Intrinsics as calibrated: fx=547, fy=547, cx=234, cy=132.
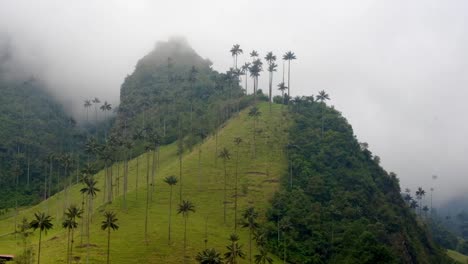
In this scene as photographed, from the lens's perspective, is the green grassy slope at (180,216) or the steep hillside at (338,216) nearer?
the green grassy slope at (180,216)

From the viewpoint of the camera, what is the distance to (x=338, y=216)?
16550 cm

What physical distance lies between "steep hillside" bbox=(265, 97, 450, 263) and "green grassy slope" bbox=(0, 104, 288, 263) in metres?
7.56

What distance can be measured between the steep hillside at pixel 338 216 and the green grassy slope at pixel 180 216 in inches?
298

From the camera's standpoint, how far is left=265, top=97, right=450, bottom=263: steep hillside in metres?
148

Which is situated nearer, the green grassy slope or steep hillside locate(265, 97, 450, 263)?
the green grassy slope

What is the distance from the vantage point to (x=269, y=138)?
19825 cm

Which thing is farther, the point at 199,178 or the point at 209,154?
the point at 209,154

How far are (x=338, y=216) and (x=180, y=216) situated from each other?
47863mm

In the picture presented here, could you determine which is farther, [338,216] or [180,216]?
[338,216]

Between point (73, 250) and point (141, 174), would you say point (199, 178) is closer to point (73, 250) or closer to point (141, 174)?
point (141, 174)

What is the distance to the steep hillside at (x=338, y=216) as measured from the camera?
148 metres

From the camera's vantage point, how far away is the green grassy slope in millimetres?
130000

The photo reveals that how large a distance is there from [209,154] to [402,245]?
232 feet

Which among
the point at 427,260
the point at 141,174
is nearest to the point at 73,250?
the point at 141,174
